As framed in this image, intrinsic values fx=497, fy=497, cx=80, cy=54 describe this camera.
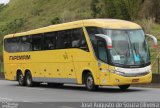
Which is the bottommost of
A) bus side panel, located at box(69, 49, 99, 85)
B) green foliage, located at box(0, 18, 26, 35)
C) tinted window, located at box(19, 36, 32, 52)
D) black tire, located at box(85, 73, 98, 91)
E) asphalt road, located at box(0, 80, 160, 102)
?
asphalt road, located at box(0, 80, 160, 102)

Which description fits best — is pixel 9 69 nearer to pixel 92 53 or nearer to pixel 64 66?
pixel 64 66

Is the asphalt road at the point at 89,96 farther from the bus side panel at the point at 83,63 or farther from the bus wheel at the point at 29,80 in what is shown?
the bus wheel at the point at 29,80

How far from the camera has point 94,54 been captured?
23.6 metres

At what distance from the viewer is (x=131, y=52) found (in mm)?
23047

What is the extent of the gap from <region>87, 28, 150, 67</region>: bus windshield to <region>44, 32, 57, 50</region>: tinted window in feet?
14.6

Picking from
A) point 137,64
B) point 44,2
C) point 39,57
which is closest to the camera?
point 137,64

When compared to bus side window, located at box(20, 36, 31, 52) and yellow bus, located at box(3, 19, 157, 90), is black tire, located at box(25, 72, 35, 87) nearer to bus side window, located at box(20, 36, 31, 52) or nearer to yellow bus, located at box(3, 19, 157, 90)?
yellow bus, located at box(3, 19, 157, 90)

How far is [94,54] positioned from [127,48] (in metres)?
1.64

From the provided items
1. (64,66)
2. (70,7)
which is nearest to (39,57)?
(64,66)

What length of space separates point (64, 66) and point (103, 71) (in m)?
4.30

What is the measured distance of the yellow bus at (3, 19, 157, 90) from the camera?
2273cm

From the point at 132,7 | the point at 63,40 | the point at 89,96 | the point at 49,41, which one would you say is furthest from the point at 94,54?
the point at 132,7

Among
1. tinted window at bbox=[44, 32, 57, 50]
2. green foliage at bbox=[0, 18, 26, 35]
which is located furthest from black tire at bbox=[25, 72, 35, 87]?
green foliage at bbox=[0, 18, 26, 35]

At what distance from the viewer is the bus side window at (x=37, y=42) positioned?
29797 mm
